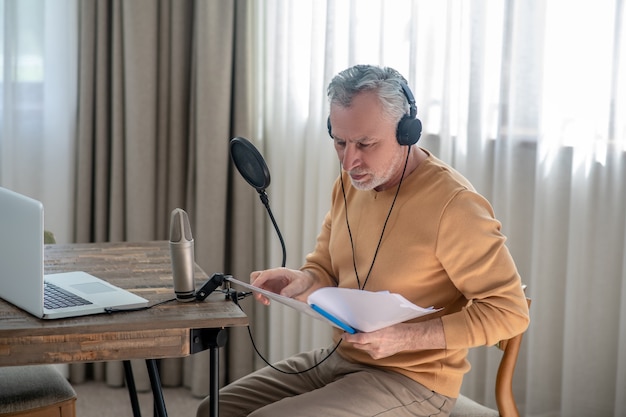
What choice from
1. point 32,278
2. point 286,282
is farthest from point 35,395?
point 286,282

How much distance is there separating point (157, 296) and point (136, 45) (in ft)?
5.45

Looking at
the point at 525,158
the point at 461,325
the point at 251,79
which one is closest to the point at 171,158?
the point at 251,79

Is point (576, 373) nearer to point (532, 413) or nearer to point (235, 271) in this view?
point (532, 413)

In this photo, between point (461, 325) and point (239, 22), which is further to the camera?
point (239, 22)

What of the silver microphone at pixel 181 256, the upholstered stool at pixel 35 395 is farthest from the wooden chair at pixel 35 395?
the silver microphone at pixel 181 256

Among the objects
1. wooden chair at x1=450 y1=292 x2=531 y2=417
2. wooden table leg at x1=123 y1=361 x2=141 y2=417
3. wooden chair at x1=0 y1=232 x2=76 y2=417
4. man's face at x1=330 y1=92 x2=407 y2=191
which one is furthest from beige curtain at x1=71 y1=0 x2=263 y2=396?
wooden chair at x1=450 y1=292 x2=531 y2=417

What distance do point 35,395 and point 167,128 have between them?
1555 mm

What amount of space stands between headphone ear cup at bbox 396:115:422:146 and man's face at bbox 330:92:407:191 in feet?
0.04

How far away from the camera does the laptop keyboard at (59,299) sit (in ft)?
5.70

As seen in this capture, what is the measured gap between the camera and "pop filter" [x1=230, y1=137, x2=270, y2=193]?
1.96 m

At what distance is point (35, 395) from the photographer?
80.1 inches

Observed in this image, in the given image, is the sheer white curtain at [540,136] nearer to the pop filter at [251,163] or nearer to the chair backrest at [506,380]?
the chair backrest at [506,380]

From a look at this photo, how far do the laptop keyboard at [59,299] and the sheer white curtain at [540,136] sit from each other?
1536mm

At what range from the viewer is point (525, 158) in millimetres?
2910
